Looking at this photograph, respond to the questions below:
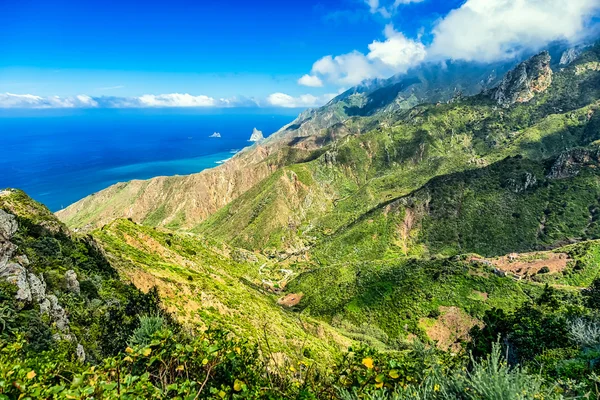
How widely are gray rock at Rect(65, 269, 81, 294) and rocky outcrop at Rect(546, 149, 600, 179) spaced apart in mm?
161717

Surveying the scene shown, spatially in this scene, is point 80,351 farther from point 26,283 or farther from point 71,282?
point 71,282

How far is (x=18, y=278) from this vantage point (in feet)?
77.4

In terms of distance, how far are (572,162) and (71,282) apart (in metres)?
169

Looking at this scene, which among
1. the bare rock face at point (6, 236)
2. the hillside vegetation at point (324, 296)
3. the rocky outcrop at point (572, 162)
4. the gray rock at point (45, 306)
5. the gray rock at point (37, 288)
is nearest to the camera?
the hillside vegetation at point (324, 296)

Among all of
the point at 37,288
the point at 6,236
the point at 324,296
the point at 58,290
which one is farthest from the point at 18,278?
the point at 324,296

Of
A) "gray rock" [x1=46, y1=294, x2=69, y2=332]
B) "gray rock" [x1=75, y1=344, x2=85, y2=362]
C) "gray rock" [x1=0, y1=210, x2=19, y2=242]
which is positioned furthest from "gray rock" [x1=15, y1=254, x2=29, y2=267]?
"gray rock" [x1=75, y1=344, x2=85, y2=362]

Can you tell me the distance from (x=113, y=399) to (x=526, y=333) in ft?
174

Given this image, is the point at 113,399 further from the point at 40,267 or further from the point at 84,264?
the point at 84,264

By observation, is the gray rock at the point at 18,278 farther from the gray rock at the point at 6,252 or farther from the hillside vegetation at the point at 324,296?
the gray rock at the point at 6,252

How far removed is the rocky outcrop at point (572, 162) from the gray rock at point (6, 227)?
165545mm

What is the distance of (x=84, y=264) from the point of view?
37.1 meters

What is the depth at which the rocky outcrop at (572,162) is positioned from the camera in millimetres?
135250

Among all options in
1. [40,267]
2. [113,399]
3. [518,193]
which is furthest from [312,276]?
[113,399]

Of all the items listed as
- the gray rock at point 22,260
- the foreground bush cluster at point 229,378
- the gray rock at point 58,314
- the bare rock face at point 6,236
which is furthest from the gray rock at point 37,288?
the foreground bush cluster at point 229,378
